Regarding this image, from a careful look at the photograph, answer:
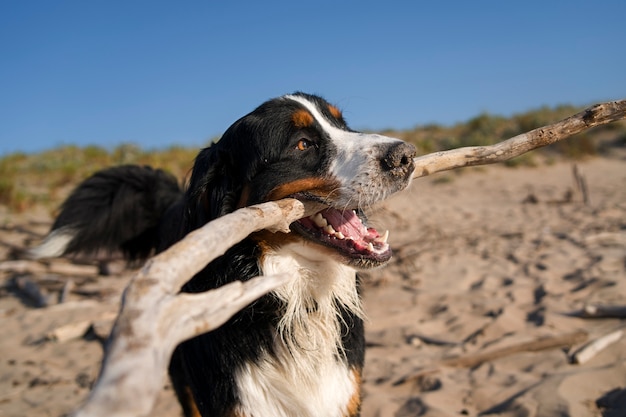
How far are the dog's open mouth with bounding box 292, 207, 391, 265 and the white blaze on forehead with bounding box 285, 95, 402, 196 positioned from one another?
0.20 m

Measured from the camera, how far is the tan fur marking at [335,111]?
9.97 ft

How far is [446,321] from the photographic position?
195 inches

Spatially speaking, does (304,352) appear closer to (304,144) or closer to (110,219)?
(304,144)

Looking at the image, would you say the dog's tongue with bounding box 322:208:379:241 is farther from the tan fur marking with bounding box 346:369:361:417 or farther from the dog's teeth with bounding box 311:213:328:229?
the tan fur marking with bounding box 346:369:361:417

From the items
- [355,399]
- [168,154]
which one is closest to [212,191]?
[355,399]

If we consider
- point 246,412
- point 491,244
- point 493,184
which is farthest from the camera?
point 493,184

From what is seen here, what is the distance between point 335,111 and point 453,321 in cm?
268

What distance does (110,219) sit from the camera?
13.3ft

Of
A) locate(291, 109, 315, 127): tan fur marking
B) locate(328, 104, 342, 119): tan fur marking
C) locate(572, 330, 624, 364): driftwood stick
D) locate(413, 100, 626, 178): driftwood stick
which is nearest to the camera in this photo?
locate(413, 100, 626, 178): driftwood stick

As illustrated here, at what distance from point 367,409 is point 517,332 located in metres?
1.57

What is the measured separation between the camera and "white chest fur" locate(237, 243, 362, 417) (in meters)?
2.51

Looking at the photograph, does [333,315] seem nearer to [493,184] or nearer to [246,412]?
[246,412]

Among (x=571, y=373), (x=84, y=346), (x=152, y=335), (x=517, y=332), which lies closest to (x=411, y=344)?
(x=517, y=332)

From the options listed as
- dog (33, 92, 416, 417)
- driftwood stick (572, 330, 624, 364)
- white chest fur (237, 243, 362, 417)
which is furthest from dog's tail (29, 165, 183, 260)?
driftwood stick (572, 330, 624, 364)
